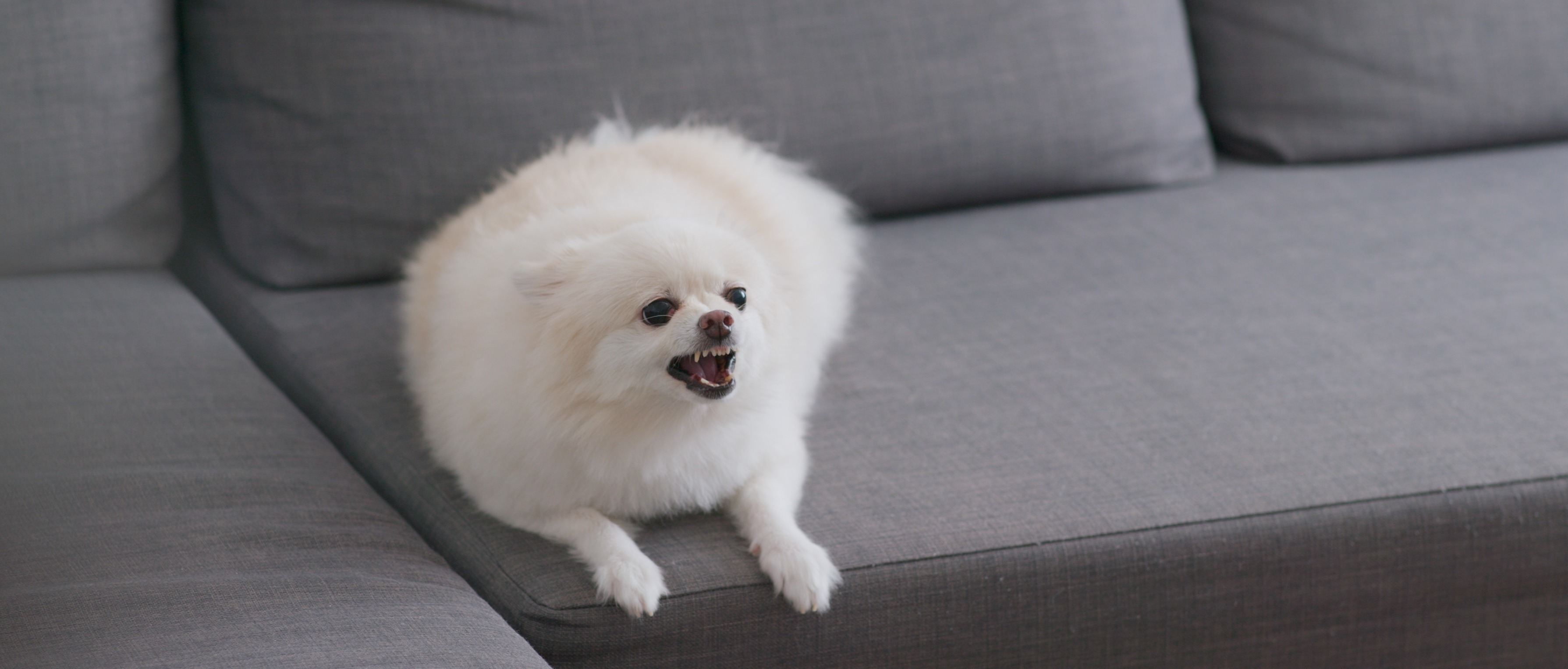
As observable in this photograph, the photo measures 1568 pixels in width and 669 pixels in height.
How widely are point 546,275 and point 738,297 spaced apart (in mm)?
170

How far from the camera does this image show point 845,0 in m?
1.83

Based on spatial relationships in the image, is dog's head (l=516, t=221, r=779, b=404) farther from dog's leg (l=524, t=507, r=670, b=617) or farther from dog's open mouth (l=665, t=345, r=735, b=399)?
dog's leg (l=524, t=507, r=670, b=617)

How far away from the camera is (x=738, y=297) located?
1143 millimetres

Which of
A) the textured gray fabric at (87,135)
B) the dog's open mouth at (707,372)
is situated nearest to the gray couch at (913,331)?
the textured gray fabric at (87,135)

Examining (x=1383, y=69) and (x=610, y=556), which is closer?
(x=610, y=556)

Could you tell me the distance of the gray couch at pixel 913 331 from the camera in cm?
114

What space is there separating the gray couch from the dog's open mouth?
156 millimetres

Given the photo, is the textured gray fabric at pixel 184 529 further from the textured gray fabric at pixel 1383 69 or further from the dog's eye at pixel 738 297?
the textured gray fabric at pixel 1383 69

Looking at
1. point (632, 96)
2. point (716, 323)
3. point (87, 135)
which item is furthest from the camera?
point (632, 96)

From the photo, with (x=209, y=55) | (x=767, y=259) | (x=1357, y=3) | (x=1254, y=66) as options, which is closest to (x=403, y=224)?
(x=209, y=55)

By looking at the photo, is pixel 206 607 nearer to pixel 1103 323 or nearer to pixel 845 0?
pixel 1103 323

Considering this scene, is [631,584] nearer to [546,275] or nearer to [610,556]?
[610,556]

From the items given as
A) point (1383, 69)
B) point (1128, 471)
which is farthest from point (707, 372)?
point (1383, 69)

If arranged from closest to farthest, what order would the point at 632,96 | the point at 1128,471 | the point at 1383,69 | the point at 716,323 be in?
the point at 716,323
the point at 1128,471
the point at 632,96
the point at 1383,69
